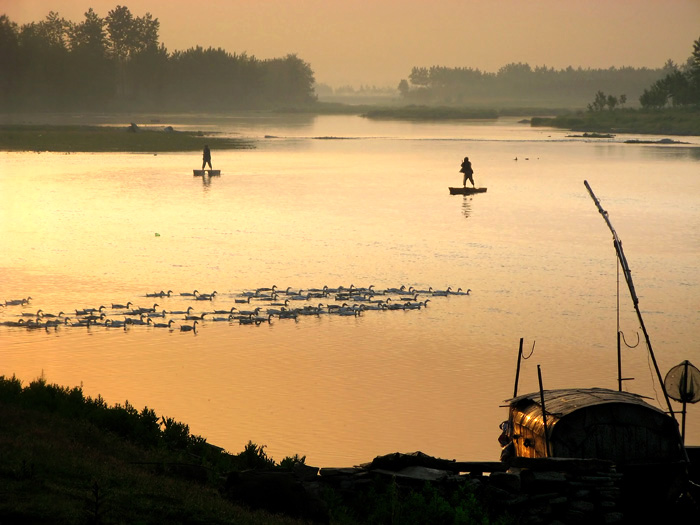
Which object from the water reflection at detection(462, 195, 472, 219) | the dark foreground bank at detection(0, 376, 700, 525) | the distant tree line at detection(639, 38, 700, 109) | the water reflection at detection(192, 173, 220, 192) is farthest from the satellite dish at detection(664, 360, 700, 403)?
the distant tree line at detection(639, 38, 700, 109)

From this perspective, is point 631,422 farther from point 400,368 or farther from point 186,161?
point 186,161

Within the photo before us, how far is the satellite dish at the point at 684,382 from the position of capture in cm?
1794

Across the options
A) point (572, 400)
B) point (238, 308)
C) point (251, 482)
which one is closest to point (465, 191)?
point (238, 308)

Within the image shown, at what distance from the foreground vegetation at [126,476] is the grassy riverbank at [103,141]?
86956 millimetres

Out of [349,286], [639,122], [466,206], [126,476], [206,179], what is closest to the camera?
[126,476]

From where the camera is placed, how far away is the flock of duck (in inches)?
1089

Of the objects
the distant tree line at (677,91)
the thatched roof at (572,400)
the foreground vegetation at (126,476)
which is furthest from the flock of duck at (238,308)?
the distant tree line at (677,91)

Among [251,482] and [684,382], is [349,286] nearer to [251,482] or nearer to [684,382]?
[684,382]

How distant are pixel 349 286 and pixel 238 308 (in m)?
4.15

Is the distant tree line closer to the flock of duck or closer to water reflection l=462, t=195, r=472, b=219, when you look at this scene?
water reflection l=462, t=195, r=472, b=219

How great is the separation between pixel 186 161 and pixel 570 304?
6195 centimetres

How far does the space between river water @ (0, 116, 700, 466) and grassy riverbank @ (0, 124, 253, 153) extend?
115 feet

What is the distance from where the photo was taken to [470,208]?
55250mm

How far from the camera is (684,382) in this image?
17.9 m
